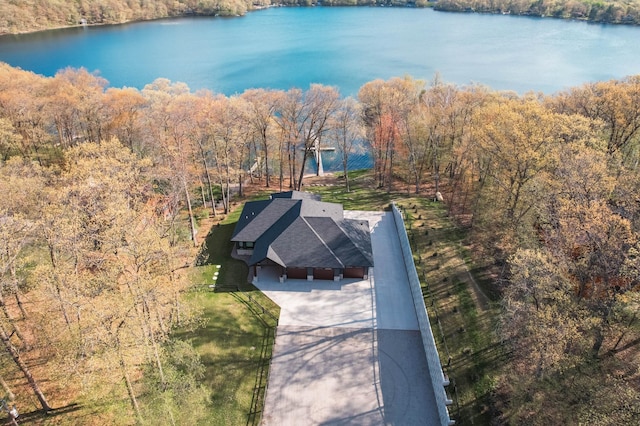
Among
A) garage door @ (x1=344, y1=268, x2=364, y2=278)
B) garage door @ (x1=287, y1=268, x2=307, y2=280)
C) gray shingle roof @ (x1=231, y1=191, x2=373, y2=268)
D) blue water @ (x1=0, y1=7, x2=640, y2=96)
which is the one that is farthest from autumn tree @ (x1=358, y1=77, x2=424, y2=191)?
blue water @ (x1=0, y1=7, x2=640, y2=96)

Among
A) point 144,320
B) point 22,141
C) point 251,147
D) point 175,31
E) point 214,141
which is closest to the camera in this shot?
point 144,320

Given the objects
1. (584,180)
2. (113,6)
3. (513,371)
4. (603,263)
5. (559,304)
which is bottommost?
(513,371)

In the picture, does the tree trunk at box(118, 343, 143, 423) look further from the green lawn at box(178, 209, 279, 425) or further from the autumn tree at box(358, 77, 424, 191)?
the autumn tree at box(358, 77, 424, 191)

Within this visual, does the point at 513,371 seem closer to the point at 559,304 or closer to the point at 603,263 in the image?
the point at 559,304

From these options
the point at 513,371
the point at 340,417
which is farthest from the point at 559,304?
the point at 340,417

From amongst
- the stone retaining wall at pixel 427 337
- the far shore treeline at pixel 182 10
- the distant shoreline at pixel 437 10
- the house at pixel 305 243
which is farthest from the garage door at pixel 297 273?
the distant shoreline at pixel 437 10
